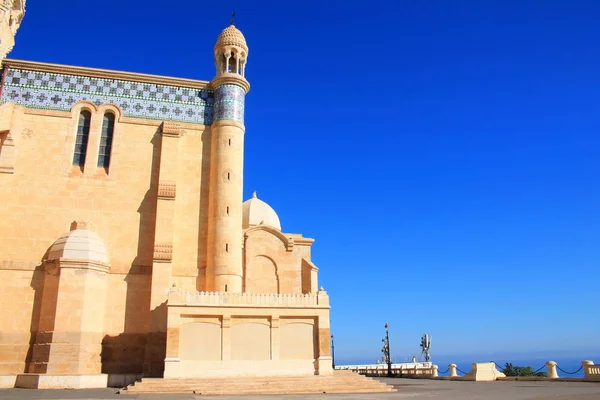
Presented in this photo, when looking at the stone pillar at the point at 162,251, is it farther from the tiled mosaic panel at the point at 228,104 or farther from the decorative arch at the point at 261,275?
the decorative arch at the point at 261,275

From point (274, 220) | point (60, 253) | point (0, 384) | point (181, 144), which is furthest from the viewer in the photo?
point (274, 220)

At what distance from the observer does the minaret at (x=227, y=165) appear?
2481 centimetres

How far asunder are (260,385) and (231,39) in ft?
60.1

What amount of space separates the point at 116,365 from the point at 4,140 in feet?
39.7

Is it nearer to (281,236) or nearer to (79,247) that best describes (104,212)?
(79,247)

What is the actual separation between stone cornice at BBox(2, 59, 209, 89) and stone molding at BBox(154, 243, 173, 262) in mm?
8866

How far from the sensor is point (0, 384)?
68.2 feet

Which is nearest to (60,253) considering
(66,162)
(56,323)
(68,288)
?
(68,288)

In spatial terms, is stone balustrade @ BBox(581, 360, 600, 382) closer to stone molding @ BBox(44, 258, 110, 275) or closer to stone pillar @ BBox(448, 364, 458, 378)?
stone pillar @ BBox(448, 364, 458, 378)

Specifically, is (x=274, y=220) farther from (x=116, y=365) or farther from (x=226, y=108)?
(x=116, y=365)

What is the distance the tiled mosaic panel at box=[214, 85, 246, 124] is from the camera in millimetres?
26969

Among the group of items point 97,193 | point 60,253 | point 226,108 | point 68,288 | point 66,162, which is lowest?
point 68,288

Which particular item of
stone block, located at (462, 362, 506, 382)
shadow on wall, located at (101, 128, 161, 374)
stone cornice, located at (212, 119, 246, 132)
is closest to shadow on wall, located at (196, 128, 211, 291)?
stone cornice, located at (212, 119, 246, 132)

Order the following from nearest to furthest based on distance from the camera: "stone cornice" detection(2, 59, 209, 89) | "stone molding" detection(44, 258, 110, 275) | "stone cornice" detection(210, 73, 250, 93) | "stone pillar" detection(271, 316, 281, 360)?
"stone pillar" detection(271, 316, 281, 360) → "stone molding" detection(44, 258, 110, 275) → "stone cornice" detection(2, 59, 209, 89) → "stone cornice" detection(210, 73, 250, 93)
